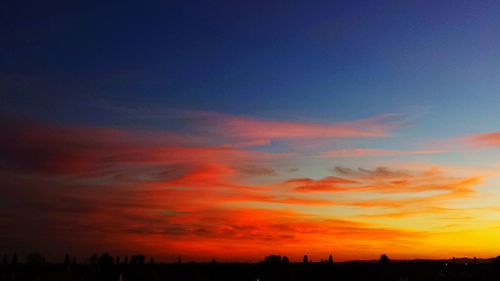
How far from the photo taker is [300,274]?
388 ft

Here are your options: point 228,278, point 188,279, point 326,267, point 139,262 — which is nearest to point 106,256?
point 139,262

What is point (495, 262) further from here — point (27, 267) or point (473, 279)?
point (27, 267)

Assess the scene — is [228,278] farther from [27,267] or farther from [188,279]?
[27,267]

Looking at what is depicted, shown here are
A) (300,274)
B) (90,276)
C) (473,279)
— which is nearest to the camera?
(90,276)

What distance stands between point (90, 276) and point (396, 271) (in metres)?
63.2

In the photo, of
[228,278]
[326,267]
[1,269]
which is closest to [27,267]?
[1,269]

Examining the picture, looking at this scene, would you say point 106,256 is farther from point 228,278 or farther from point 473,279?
Answer: point 473,279

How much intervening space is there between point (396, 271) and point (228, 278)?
36.6 metres

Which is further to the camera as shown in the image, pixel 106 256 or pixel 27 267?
pixel 27 267

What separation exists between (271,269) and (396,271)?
2572 centimetres

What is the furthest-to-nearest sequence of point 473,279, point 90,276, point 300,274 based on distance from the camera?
point 300,274 → point 473,279 → point 90,276

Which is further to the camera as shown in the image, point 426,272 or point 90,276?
point 426,272

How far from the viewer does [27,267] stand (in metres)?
119

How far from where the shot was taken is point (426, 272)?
124500 millimetres
